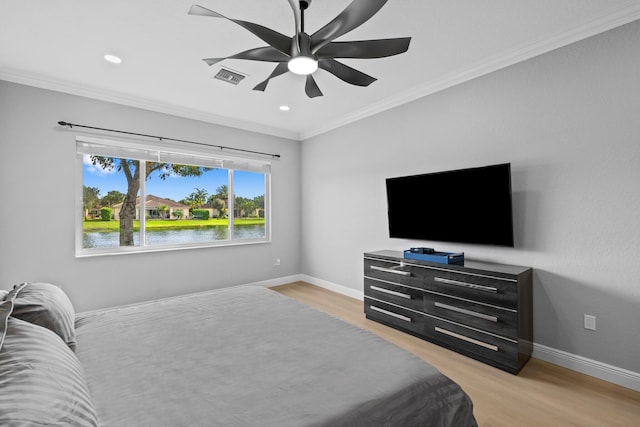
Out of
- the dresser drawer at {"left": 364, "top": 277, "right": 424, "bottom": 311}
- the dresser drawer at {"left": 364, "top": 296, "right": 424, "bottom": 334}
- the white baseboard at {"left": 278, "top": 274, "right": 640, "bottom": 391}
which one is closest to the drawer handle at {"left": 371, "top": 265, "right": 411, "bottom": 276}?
the dresser drawer at {"left": 364, "top": 277, "right": 424, "bottom": 311}

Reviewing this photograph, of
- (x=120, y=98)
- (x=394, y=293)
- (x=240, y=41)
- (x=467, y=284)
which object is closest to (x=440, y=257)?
(x=467, y=284)

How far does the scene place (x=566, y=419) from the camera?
6.07 ft

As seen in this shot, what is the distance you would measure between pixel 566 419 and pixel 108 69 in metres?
4.71

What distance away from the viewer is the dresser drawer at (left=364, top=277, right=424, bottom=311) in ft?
9.87

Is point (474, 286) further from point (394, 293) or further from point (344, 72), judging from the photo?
point (344, 72)

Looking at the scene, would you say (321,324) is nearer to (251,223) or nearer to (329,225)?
(329,225)

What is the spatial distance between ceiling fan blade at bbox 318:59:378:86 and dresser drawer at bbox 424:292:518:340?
205cm

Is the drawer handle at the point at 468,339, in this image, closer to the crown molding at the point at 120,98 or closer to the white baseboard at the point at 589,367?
the white baseboard at the point at 589,367

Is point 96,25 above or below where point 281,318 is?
above

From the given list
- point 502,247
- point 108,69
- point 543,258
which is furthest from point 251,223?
point 543,258

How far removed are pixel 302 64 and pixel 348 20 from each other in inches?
14.9

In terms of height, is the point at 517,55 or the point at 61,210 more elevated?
the point at 517,55

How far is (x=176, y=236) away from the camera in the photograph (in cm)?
426

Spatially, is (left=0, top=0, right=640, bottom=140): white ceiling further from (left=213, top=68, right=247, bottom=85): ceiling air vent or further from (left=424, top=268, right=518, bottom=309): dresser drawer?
(left=424, top=268, right=518, bottom=309): dresser drawer
